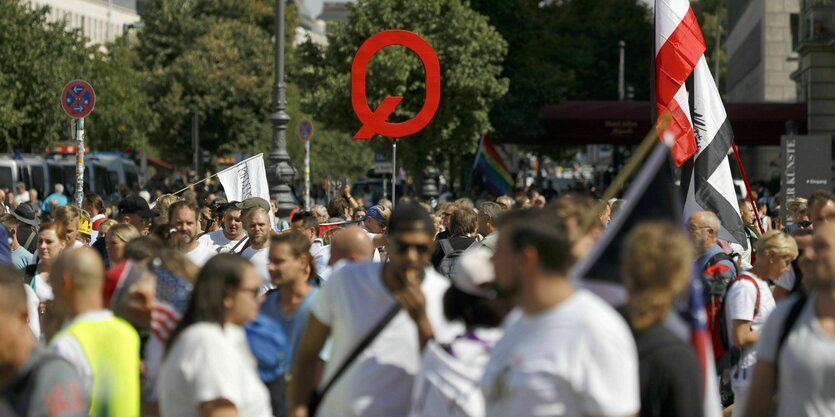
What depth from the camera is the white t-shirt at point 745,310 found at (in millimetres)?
8352

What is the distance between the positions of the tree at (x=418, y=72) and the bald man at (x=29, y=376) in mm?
29131

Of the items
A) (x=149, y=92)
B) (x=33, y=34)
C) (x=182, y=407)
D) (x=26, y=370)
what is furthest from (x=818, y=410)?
(x=149, y=92)

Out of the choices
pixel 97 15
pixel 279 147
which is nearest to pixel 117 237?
pixel 279 147

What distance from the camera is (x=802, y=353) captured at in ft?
18.8

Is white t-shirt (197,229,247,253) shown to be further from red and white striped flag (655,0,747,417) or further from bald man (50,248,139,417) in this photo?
bald man (50,248,139,417)

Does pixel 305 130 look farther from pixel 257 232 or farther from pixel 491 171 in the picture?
pixel 257 232

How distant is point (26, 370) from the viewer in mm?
5281

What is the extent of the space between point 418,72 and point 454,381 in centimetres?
3016

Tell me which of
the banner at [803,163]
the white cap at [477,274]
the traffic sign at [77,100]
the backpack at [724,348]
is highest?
the traffic sign at [77,100]

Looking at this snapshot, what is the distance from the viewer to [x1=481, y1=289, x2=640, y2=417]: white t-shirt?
15.4 ft

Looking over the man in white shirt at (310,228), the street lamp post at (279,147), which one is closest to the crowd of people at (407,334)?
the man in white shirt at (310,228)

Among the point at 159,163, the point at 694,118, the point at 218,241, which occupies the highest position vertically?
the point at 159,163

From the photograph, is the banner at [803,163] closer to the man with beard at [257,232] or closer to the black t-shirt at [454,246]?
the black t-shirt at [454,246]

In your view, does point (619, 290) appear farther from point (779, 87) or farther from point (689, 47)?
point (779, 87)
